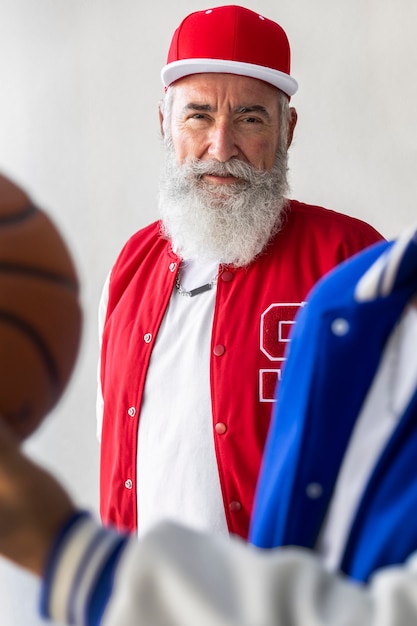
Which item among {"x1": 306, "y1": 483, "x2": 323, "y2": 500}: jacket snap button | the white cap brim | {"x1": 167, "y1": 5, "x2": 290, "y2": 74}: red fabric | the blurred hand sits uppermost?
{"x1": 167, "y1": 5, "x2": 290, "y2": 74}: red fabric

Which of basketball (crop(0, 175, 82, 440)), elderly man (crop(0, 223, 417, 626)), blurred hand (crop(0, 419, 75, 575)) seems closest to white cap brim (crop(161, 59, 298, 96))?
elderly man (crop(0, 223, 417, 626))

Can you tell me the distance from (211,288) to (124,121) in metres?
1.49

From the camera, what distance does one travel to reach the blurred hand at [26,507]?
0.65 m

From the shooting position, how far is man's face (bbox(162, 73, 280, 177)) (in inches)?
74.1

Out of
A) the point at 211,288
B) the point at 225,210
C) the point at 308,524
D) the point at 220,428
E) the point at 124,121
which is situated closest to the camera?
the point at 308,524

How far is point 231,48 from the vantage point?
1896 mm

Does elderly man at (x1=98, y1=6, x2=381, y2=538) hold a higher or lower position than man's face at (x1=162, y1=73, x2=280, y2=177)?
lower

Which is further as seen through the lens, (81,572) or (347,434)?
(347,434)

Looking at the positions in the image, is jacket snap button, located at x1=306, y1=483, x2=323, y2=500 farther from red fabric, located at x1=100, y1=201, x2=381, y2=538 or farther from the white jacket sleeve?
red fabric, located at x1=100, y1=201, x2=381, y2=538

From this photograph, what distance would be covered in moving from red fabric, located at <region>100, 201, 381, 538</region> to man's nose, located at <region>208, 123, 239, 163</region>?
0.64 feet

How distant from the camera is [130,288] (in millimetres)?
1975

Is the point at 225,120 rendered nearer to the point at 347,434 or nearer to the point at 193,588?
the point at 347,434

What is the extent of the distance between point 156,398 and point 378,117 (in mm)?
1546

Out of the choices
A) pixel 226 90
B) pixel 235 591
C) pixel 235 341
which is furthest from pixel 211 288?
pixel 235 591
